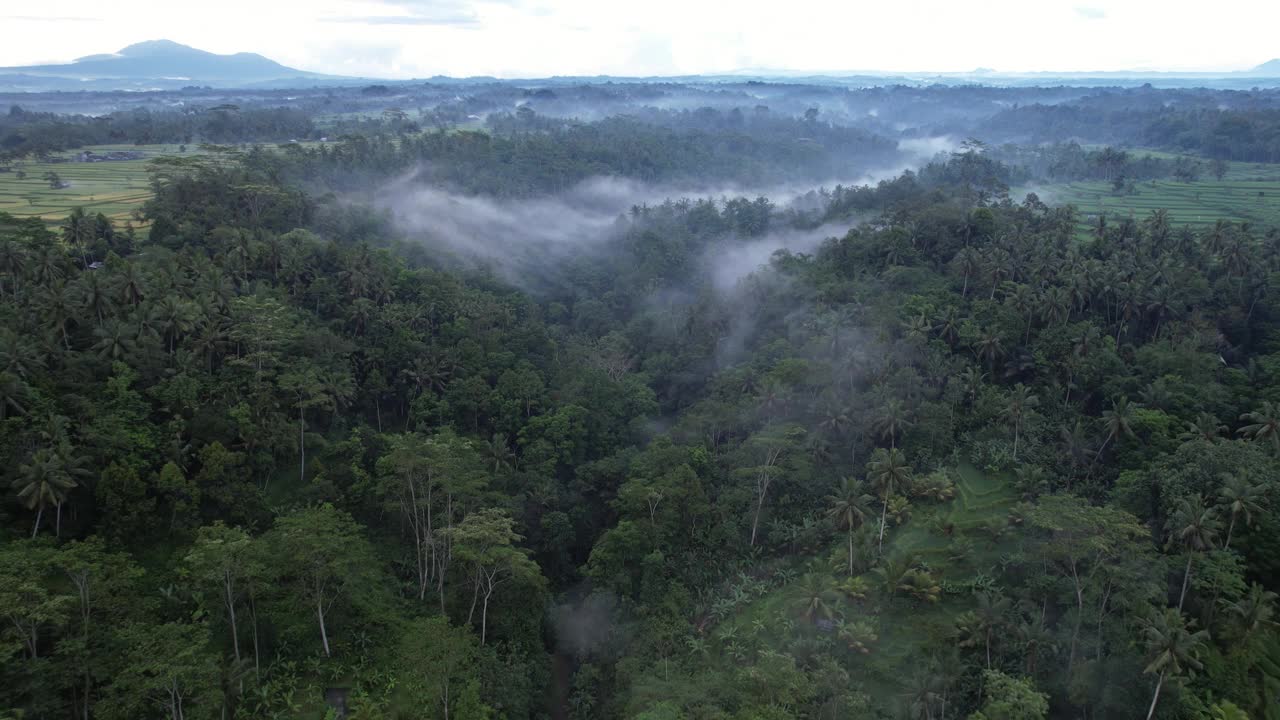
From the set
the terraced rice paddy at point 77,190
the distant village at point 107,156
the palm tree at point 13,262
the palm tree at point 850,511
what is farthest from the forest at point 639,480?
the distant village at point 107,156

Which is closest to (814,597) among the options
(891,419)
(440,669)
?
(891,419)

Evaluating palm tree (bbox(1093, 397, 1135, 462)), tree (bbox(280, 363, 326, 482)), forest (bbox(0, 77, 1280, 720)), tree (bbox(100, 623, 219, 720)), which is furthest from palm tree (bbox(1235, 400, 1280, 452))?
tree (bbox(280, 363, 326, 482))

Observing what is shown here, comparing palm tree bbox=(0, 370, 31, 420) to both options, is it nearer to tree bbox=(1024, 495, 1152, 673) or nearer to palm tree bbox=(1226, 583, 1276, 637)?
tree bbox=(1024, 495, 1152, 673)

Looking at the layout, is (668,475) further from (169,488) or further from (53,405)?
(53,405)

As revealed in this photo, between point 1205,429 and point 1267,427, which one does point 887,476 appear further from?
point 1267,427

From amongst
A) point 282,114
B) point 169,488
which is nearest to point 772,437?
point 169,488

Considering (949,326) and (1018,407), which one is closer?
(1018,407)

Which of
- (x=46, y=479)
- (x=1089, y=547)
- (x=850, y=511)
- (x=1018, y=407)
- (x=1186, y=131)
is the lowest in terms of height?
(x=850, y=511)
